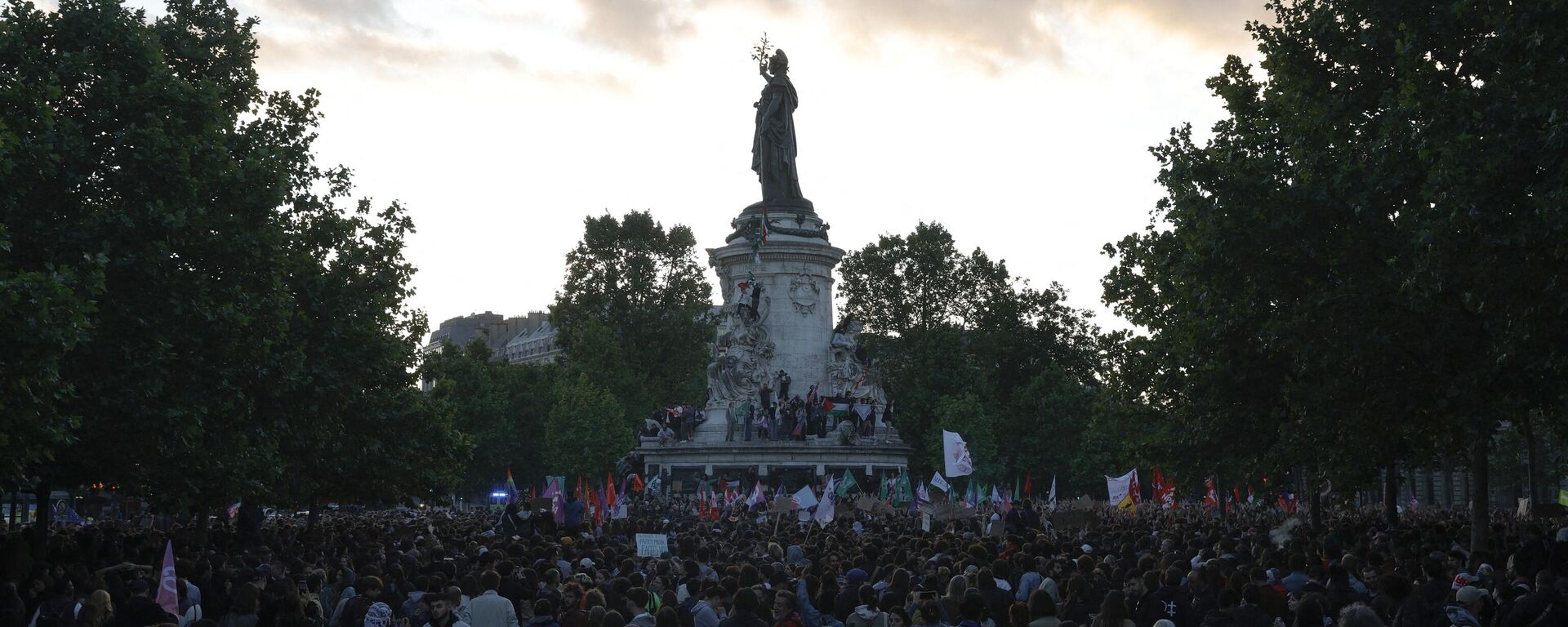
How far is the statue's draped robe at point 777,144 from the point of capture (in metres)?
66.4

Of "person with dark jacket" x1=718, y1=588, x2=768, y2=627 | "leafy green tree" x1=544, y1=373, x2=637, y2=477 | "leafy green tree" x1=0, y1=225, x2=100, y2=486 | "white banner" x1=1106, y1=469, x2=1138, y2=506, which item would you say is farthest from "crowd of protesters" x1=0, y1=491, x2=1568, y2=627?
"leafy green tree" x1=544, y1=373, x2=637, y2=477

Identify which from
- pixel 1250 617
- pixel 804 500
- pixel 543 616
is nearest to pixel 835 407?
pixel 804 500

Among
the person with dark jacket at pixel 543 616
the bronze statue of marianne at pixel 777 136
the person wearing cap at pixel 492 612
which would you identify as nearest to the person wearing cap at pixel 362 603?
the person wearing cap at pixel 492 612

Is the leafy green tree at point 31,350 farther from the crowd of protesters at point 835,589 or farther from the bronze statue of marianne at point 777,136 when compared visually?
the bronze statue of marianne at point 777,136

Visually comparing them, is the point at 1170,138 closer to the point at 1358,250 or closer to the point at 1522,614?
the point at 1358,250

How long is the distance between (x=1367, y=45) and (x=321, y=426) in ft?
73.0

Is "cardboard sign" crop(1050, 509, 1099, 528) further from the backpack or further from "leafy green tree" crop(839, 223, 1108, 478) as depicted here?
"leafy green tree" crop(839, 223, 1108, 478)

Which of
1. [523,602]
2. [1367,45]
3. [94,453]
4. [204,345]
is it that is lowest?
[523,602]

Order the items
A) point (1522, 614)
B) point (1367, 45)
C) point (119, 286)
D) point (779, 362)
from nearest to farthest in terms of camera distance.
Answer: point (1522, 614)
point (119, 286)
point (1367, 45)
point (779, 362)

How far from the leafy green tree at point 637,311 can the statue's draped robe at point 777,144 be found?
25662mm

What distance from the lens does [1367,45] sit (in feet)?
83.6

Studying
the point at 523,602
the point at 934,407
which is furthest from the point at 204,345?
the point at 934,407

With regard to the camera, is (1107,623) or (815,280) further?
(815,280)

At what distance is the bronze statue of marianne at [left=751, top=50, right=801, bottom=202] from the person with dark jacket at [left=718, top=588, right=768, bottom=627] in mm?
54548
